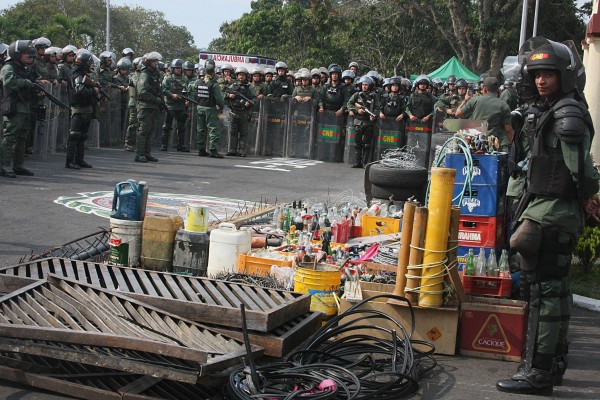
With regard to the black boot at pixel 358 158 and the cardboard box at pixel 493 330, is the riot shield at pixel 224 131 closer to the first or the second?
the black boot at pixel 358 158

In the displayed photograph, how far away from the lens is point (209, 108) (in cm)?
2127

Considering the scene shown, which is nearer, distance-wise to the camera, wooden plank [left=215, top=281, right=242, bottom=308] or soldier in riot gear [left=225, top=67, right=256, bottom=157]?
wooden plank [left=215, top=281, right=242, bottom=308]

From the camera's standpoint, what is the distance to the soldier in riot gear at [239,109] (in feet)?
72.2

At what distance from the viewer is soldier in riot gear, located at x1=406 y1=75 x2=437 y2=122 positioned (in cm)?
2066

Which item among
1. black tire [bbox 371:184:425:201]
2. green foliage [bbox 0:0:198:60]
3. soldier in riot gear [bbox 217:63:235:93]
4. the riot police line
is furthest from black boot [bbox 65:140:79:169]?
green foliage [bbox 0:0:198:60]

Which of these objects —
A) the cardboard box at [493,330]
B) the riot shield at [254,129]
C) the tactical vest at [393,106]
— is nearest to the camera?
the cardboard box at [493,330]

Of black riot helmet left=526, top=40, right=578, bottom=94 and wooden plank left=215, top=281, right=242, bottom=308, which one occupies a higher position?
black riot helmet left=526, top=40, right=578, bottom=94

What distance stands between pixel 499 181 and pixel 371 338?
10.0ft

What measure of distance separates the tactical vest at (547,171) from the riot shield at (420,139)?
46.4 feet

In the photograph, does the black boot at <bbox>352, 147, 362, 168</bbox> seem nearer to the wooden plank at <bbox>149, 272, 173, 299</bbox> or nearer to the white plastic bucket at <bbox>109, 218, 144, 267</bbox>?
the white plastic bucket at <bbox>109, 218, 144, 267</bbox>

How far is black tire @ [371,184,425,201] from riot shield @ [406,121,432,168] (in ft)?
31.1

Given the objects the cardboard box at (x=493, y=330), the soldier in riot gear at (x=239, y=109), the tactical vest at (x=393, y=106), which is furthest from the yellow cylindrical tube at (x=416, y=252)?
the soldier in riot gear at (x=239, y=109)

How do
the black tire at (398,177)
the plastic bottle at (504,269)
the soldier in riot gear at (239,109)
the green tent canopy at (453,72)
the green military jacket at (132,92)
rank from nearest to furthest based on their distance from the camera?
the plastic bottle at (504,269)
the black tire at (398,177)
the green military jacket at (132,92)
the soldier in riot gear at (239,109)
the green tent canopy at (453,72)

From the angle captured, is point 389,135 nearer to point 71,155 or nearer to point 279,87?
point 279,87
